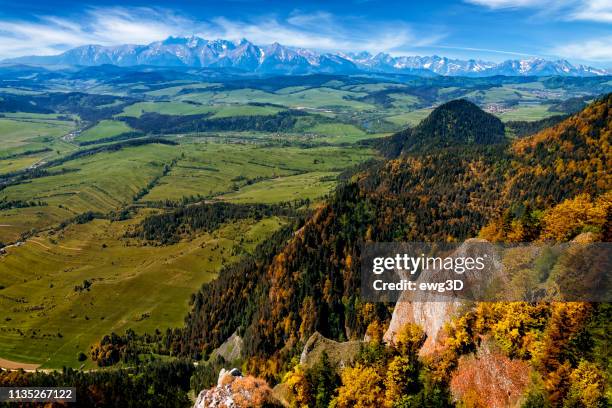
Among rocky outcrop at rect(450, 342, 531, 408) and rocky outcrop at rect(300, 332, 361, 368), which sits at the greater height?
rocky outcrop at rect(450, 342, 531, 408)

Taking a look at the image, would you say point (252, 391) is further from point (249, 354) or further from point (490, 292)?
point (249, 354)


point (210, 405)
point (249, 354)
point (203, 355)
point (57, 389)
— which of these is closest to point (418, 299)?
point (210, 405)

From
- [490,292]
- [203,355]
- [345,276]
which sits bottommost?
[203,355]

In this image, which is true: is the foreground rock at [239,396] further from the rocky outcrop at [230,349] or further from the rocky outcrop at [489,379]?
the rocky outcrop at [230,349]

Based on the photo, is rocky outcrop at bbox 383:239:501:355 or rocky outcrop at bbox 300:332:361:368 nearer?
rocky outcrop at bbox 383:239:501:355

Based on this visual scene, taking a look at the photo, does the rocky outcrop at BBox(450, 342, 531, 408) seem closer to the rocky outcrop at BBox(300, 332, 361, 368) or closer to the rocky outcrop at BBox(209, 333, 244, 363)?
the rocky outcrop at BBox(300, 332, 361, 368)
